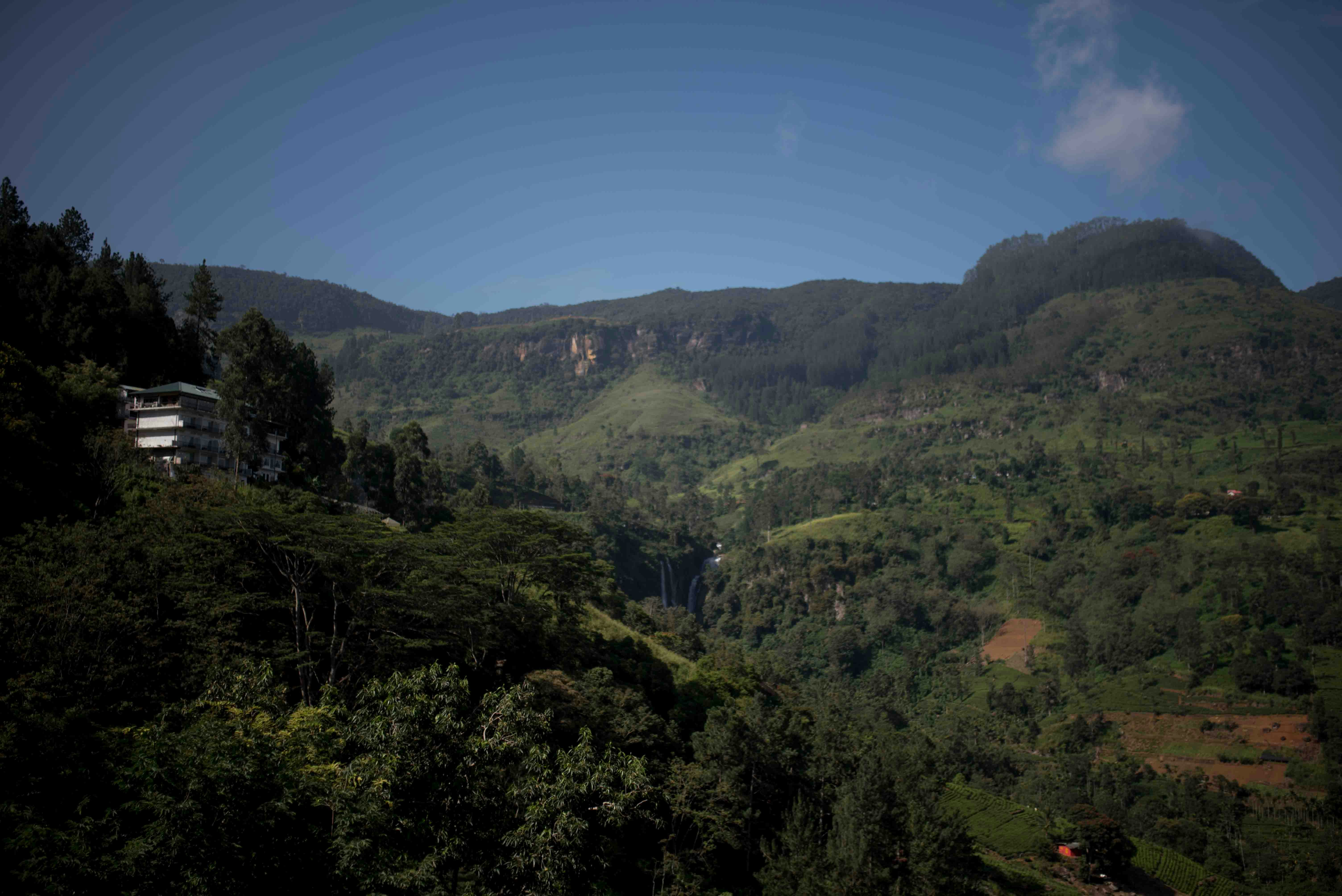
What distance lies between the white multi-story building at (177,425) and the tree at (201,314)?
1239 centimetres

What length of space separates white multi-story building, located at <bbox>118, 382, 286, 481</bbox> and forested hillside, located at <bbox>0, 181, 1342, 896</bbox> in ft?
5.35

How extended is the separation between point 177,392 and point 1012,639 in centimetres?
10553

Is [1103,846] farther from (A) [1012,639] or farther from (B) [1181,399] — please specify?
(B) [1181,399]

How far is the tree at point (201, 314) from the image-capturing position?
57062mm

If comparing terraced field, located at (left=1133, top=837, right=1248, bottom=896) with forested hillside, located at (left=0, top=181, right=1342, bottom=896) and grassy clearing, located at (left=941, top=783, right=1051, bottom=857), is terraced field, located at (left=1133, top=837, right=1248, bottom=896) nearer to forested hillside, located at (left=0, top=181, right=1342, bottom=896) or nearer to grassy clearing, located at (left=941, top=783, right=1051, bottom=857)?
forested hillside, located at (left=0, top=181, right=1342, bottom=896)

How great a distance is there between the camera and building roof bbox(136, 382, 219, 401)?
43.8m

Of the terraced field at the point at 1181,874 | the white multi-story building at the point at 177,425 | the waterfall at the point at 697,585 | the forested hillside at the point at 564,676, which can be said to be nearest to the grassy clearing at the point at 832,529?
the forested hillside at the point at 564,676

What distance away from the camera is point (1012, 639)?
372 ft

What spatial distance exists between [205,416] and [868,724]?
50.7 m

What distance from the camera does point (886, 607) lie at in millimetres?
121938

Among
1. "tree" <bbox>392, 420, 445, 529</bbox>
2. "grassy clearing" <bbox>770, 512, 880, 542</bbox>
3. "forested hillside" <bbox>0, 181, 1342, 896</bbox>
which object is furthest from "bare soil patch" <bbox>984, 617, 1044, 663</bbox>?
"tree" <bbox>392, 420, 445, 529</bbox>

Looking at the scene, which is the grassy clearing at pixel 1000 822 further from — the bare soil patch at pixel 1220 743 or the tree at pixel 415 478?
the tree at pixel 415 478

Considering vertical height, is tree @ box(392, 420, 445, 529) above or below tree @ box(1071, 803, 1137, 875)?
above

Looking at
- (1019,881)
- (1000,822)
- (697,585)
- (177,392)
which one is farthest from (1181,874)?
(697,585)
